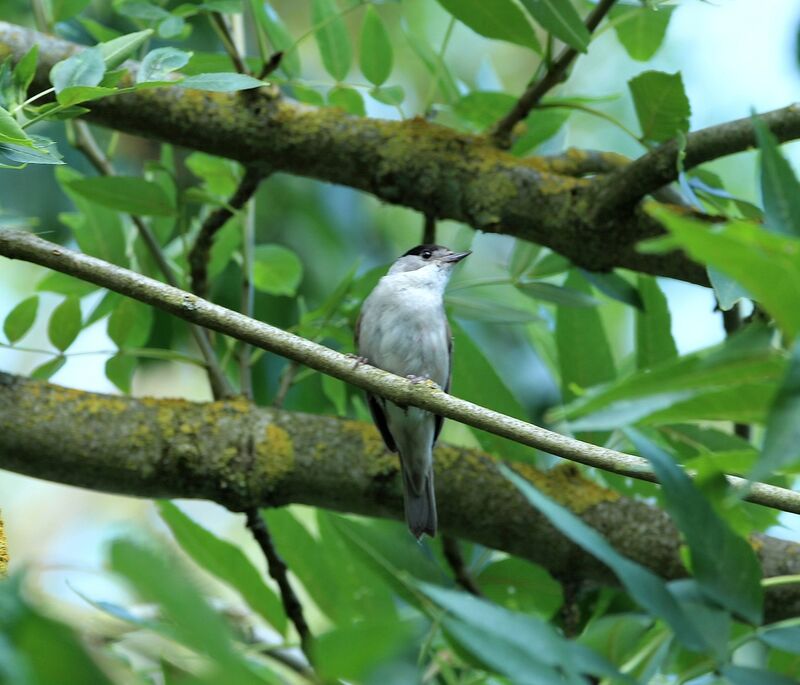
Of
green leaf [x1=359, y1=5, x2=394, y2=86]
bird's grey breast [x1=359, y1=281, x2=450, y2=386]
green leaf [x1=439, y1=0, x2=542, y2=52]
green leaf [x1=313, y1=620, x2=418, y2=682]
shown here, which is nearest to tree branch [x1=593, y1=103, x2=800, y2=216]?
green leaf [x1=439, y1=0, x2=542, y2=52]

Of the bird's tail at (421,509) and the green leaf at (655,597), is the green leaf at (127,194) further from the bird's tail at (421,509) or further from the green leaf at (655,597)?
the green leaf at (655,597)

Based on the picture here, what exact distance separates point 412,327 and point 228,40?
5.01ft

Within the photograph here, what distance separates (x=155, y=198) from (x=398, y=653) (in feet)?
8.39

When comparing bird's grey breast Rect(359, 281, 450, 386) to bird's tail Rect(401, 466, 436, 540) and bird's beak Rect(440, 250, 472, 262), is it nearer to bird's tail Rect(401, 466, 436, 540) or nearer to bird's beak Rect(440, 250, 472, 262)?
bird's beak Rect(440, 250, 472, 262)

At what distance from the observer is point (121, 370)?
3529 mm

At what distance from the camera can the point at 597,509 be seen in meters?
3.28

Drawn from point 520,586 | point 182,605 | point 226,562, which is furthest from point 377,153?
point 182,605

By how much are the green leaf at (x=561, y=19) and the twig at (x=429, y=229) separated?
2.78 ft

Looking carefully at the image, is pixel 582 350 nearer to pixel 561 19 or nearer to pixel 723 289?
pixel 561 19

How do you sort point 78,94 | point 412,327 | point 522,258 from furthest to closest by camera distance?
point 412,327 → point 522,258 → point 78,94

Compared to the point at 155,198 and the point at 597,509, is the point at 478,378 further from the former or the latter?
the point at 155,198

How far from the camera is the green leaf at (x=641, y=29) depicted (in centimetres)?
330

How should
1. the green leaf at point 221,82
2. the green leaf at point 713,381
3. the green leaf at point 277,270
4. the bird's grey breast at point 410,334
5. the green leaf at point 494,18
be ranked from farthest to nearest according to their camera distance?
the bird's grey breast at point 410,334
the green leaf at point 277,270
the green leaf at point 494,18
the green leaf at point 221,82
the green leaf at point 713,381

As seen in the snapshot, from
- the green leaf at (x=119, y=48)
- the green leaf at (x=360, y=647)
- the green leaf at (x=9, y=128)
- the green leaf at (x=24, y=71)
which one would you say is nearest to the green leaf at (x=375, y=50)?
the green leaf at (x=119, y=48)
